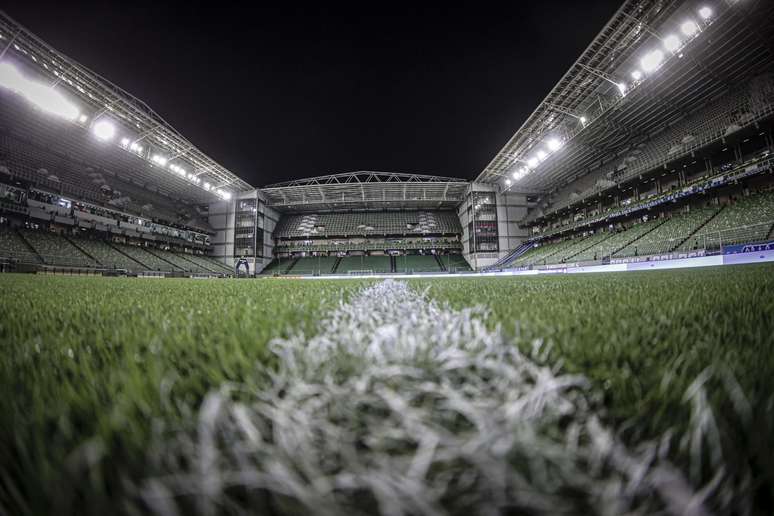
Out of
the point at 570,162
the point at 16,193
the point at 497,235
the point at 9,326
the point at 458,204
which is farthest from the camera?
the point at 458,204

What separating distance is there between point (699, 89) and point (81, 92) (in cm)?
3863

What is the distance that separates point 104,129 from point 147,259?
10466 millimetres

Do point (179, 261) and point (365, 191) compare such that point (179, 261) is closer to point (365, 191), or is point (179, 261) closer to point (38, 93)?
point (38, 93)

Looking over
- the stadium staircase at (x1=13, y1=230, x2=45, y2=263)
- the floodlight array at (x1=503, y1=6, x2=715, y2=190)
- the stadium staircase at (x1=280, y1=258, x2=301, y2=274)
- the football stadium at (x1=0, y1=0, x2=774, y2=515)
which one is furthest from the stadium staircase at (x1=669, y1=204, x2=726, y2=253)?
the stadium staircase at (x1=13, y1=230, x2=45, y2=263)

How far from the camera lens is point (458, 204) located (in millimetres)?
40219

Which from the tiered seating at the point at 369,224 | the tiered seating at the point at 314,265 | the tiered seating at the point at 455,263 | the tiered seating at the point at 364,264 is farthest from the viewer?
the tiered seating at the point at 369,224

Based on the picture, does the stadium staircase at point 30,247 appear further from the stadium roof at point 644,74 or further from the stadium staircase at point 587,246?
the stadium staircase at point 587,246

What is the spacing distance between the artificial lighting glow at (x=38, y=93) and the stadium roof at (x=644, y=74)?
103ft

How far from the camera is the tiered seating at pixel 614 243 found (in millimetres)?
19781

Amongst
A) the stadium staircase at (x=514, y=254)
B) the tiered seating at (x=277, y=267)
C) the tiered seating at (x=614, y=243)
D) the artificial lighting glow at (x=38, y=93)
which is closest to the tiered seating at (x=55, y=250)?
the artificial lighting glow at (x=38, y=93)

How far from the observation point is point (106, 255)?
22.8 m

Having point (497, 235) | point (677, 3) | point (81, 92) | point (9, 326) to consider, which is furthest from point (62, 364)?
point (497, 235)

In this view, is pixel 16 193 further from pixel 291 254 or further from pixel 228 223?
pixel 291 254

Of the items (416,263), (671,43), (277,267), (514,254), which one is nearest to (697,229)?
(671,43)
